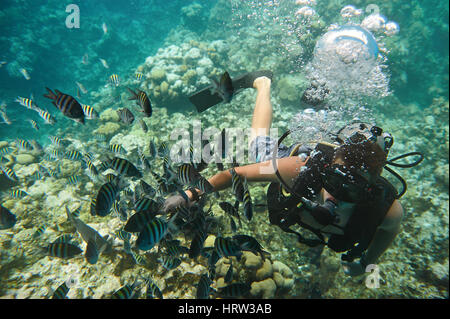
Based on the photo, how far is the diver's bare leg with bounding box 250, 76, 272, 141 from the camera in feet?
15.1

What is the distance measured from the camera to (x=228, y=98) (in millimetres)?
2158

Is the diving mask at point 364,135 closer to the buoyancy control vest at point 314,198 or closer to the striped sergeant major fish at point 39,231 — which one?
the buoyancy control vest at point 314,198

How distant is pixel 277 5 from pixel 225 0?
295 inches

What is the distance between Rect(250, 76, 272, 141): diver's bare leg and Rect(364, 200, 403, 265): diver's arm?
2592 millimetres

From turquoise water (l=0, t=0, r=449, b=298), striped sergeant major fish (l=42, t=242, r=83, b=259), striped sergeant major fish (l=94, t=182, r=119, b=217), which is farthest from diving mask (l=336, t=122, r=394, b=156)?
striped sergeant major fish (l=42, t=242, r=83, b=259)

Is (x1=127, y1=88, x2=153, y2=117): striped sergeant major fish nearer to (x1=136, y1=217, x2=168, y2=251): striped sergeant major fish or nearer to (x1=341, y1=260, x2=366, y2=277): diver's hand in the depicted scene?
(x1=136, y1=217, x2=168, y2=251): striped sergeant major fish

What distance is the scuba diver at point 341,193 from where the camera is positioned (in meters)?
2.33

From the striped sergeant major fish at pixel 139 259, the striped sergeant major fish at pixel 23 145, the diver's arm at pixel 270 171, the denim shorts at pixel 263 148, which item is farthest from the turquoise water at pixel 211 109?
the denim shorts at pixel 263 148

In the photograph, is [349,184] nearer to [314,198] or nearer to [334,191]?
[334,191]

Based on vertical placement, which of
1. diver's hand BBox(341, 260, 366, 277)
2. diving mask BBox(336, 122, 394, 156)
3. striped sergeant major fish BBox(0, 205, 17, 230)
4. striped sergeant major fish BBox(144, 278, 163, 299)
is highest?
diving mask BBox(336, 122, 394, 156)

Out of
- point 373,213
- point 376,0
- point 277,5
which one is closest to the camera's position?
point 373,213

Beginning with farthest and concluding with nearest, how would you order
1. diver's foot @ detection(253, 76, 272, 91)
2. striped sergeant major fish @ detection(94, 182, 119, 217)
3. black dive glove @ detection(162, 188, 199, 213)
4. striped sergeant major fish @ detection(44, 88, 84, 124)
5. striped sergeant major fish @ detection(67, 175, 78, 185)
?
diver's foot @ detection(253, 76, 272, 91)
striped sergeant major fish @ detection(67, 175, 78, 185)
black dive glove @ detection(162, 188, 199, 213)
striped sergeant major fish @ detection(44, 88, 84, 124)
striped sergeant major fish @ detection(94, 182, 119, 217)
